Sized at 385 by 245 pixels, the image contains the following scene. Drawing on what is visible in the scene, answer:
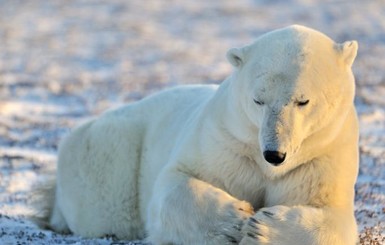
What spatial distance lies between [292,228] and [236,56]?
0.87 metres

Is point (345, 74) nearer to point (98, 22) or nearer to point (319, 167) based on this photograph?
point (319, 167)

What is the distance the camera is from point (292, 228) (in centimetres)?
395

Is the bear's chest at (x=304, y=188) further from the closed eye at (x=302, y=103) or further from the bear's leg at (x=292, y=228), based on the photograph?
the closed eye at (x=302, y=103)

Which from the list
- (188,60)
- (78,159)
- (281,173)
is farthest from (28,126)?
(188,60)

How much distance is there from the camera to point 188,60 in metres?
17.6

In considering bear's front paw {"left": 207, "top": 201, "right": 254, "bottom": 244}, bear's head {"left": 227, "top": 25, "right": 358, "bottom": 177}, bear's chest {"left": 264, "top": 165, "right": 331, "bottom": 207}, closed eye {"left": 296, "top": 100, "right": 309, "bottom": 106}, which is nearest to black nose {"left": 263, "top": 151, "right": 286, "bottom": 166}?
bear's head {"left": 227, "top": 25, "right": 358, "bottom": 177}

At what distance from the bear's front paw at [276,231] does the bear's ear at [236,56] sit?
29.8 inches

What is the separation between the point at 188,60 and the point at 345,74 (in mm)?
13505

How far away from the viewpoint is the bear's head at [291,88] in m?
3.79

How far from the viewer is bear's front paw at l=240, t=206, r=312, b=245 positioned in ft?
12.9

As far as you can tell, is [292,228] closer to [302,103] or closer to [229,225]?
[229,225]

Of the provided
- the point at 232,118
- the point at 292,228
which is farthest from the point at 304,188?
the point at 232,118

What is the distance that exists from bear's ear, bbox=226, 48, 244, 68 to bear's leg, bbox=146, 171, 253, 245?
59cm

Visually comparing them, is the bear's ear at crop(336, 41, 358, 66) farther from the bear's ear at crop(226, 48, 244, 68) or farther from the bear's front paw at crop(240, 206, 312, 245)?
the bear's front paw at crop(240, 206, 312, 245)
